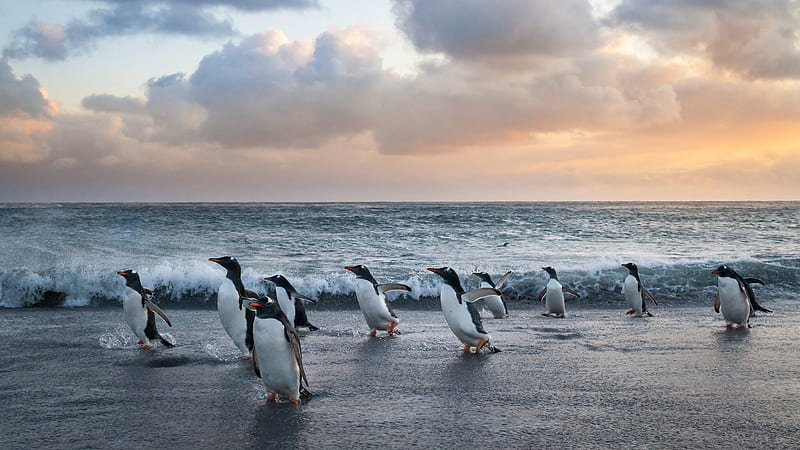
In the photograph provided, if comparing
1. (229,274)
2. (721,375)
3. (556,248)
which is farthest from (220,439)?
(556,248)

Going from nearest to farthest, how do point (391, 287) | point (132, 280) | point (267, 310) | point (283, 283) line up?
1. point (267, 310)
2. point (132, 280)
3. point (283, 283)
4. point (391, 287)

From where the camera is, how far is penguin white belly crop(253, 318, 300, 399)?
4930mm

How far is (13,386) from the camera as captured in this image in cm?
549

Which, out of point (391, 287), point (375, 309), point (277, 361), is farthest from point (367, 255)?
point (277, 361)

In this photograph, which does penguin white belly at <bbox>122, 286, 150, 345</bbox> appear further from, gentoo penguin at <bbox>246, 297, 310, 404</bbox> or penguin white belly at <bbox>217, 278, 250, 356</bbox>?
gentoo penguin at <bbox>246, 297, 310, 404</bbox>

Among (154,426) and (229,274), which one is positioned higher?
(229,274)

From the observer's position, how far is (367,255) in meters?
18.3

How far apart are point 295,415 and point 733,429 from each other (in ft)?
10.3

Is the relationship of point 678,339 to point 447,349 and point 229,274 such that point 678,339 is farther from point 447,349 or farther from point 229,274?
point 229,274

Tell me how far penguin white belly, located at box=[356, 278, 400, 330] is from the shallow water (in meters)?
0.30

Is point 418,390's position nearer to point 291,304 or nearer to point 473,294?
point 473,294

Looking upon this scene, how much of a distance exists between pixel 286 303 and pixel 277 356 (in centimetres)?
337

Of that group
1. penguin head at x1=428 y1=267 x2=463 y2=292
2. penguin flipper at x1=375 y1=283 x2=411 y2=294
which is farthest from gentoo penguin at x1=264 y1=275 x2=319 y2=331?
penguin head at x1=428 y1=267 x2=463 y2=292

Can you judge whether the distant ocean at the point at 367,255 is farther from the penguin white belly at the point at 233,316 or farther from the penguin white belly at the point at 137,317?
the penguin white belly at the point at 233,316
